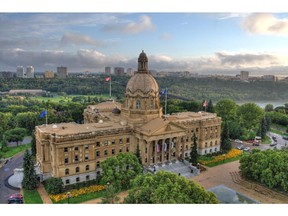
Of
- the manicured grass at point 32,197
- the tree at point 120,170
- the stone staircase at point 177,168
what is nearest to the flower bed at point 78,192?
the manicured grass at point 32,197

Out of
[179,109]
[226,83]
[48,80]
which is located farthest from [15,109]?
[226,83]

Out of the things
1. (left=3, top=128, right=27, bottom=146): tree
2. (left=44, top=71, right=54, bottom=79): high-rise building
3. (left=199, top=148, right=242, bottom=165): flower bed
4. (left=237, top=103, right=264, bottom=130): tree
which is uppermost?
(left=44, top=71, right=54, bottom=79): high-rise building

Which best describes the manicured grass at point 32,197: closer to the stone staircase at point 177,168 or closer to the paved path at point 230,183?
the stone staircase at point 177,168

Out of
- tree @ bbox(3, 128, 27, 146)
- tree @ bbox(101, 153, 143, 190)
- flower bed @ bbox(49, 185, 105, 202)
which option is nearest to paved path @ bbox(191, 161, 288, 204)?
tree @ bbox(101, 153, 143, 190)

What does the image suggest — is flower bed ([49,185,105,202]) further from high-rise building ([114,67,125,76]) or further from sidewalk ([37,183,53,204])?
high-rise building ([114,67,125,76])

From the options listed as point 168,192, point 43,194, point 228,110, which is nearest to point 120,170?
point 43,194

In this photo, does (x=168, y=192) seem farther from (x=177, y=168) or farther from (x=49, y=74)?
(x=49, y=74)
